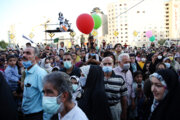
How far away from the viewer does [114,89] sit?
10.3ft

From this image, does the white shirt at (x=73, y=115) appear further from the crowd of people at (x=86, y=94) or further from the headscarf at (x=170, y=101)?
the headscarf at (x=170, y=101)

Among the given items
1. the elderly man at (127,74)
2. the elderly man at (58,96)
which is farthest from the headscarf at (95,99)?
the elderly man at (127,74)

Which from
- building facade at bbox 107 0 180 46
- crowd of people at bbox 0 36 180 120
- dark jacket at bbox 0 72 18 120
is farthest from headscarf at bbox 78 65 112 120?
building facade at bbox 107 0 180 46

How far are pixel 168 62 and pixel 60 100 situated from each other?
4.58m

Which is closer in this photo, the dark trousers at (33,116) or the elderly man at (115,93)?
the dark trousers at (33,116)

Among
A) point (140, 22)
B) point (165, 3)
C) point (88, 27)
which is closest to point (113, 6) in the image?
point (140, 22)

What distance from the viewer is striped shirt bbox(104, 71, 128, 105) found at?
3118 mm

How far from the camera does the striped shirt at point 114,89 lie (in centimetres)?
312

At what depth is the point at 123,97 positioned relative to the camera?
3.30m

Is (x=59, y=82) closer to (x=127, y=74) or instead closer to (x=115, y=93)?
(x=115, y=93)

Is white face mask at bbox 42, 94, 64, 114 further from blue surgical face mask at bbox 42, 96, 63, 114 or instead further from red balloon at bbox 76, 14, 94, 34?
red balloon at bbox 76, 14, 94, 34

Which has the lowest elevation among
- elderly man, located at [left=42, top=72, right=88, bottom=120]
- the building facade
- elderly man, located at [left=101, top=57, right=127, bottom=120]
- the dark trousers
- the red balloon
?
the dark trousers

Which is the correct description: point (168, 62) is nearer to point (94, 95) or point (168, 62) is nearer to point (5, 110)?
point (94, 95)

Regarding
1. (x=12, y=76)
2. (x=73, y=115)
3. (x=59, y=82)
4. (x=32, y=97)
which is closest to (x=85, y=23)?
(x=12, y=76)
